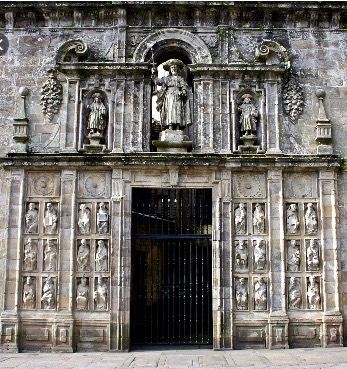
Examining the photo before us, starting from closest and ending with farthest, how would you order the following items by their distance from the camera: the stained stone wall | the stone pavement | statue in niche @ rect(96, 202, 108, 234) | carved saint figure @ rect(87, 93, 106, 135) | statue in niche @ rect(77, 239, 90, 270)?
the stone pavement → the stained stone wall → statue in niche @ rect(77, 239, 90, 270) → statue in niche @ rect(96, 202, 108, 234) → carved saint figure @ rect(87, 93, 106, 135)

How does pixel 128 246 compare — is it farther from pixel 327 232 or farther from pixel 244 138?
pixel 327 232

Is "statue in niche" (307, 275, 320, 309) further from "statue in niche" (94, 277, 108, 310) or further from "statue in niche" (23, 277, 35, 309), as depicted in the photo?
"statue in niche" (23, 277, 35, 309)

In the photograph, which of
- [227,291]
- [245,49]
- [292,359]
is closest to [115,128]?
[245,49]

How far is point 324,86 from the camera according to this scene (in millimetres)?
12602

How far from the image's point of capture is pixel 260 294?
1166cm

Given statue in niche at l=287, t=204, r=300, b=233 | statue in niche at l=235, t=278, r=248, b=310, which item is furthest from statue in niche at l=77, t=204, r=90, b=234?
statue in niche at l=287, t=204, r=300, b=233

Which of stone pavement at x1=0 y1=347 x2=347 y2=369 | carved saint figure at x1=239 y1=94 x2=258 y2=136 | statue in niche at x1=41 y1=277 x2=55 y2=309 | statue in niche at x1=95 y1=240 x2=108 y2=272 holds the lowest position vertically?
stone pavement at x1=0 y1=347 x2=347 y2=369

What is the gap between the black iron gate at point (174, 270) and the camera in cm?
1202

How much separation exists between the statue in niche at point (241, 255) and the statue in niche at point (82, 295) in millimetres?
3436

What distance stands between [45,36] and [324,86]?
690cm

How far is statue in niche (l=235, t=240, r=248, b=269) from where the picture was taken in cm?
1180

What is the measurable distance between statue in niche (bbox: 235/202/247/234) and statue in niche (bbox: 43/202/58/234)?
4126 mm

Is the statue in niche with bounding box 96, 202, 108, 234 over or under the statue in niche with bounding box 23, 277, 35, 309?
over

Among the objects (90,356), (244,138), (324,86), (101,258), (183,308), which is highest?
(324,86)
